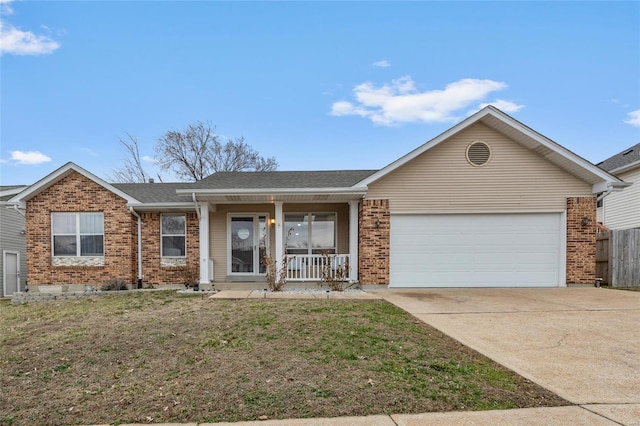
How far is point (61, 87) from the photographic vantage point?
14.7m

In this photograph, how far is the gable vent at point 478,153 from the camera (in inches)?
402

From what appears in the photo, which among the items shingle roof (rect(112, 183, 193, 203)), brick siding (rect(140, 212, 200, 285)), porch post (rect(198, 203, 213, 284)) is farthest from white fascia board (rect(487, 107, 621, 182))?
brick siding (rect(140, 212, 200, 285))

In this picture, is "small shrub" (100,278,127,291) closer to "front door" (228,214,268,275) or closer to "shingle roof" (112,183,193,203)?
"shingle roof" (112,183,193,203)

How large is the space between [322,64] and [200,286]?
37.0 feet

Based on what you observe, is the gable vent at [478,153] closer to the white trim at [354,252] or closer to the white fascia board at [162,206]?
the white trim at [354,252]

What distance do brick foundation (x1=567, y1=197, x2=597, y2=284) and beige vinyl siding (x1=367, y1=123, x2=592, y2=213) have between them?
32 cm

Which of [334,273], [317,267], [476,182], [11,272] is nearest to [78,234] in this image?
[11,272]

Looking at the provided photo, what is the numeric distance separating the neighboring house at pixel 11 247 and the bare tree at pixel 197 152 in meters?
15.4

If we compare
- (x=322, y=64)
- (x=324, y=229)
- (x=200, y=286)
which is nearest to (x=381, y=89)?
(x=322, y=64)

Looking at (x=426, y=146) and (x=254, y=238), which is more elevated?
(x=426, y=146)

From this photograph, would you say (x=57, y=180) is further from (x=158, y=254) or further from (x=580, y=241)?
(x=580, y=241)

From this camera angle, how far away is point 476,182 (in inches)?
403

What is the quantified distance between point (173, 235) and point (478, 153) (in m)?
10.4

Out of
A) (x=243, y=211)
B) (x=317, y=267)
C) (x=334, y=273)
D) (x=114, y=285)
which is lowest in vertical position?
(x=114, y=285)
